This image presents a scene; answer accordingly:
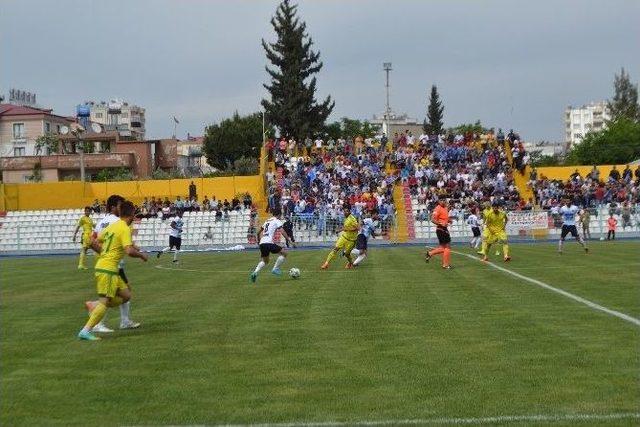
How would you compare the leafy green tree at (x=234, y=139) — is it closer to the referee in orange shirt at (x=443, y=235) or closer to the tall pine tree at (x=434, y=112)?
the tall pine tree at (x=434, y=112)

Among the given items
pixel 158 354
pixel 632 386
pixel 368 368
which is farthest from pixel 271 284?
pixel 632 386

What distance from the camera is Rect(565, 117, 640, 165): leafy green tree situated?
90.1m

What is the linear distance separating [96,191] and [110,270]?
147 ft

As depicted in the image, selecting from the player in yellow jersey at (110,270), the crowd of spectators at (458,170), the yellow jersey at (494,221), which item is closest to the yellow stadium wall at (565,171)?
the crowd of spectators at (458,170)

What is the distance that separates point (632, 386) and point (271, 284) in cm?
1226

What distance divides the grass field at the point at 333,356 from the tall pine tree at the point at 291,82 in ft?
200

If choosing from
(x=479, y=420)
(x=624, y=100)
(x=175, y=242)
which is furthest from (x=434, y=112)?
(x=479, y=420)

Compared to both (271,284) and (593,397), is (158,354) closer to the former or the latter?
(593,397)

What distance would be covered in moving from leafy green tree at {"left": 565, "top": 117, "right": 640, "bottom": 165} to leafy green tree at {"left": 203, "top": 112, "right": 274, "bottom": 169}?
118ft

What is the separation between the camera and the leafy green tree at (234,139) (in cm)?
9825

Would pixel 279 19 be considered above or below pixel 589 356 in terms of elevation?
above

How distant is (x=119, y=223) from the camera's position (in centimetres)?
1226

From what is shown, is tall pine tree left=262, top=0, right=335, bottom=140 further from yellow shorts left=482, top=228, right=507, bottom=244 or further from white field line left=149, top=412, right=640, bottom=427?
white field line left=149, top=412, right=640, bottom=427

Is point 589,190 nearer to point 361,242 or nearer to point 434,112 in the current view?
point 361,242
